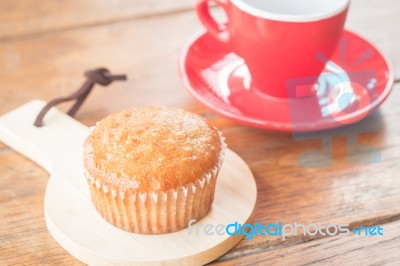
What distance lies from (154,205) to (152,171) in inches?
1.9

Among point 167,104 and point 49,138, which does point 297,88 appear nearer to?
point 167,104

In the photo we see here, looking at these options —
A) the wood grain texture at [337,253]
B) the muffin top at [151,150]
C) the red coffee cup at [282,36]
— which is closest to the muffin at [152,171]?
the muffin top at [151,150]

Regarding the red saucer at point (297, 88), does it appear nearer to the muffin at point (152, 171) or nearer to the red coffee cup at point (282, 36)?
the red coffee cup at point (282, 36)

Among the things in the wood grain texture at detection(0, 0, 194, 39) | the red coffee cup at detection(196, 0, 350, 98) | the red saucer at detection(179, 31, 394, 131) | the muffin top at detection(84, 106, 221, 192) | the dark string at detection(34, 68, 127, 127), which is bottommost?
the wood grain texture at detection(0, 0, 194, 39)

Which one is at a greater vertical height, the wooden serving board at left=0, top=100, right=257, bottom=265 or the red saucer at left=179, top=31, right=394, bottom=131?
the red saucer at left=179, top=31, right=394, bottom=131

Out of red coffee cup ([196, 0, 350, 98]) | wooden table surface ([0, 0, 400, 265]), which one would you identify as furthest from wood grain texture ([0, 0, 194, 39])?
red coffee cup ([196, 0, 350, 98])

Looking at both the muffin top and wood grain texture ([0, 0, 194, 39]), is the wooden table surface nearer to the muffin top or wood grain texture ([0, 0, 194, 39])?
wood grain texture ([0, 0, 194, 39])

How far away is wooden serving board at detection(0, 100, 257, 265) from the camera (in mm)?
795

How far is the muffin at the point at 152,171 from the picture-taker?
0.80 m

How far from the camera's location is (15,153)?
1.00m

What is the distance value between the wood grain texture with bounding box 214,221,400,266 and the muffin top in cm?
14

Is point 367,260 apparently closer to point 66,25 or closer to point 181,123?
point 181,123

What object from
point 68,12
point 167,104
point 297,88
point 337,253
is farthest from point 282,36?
point 68,12

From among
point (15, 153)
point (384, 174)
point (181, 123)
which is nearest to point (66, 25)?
point (15, 153)
